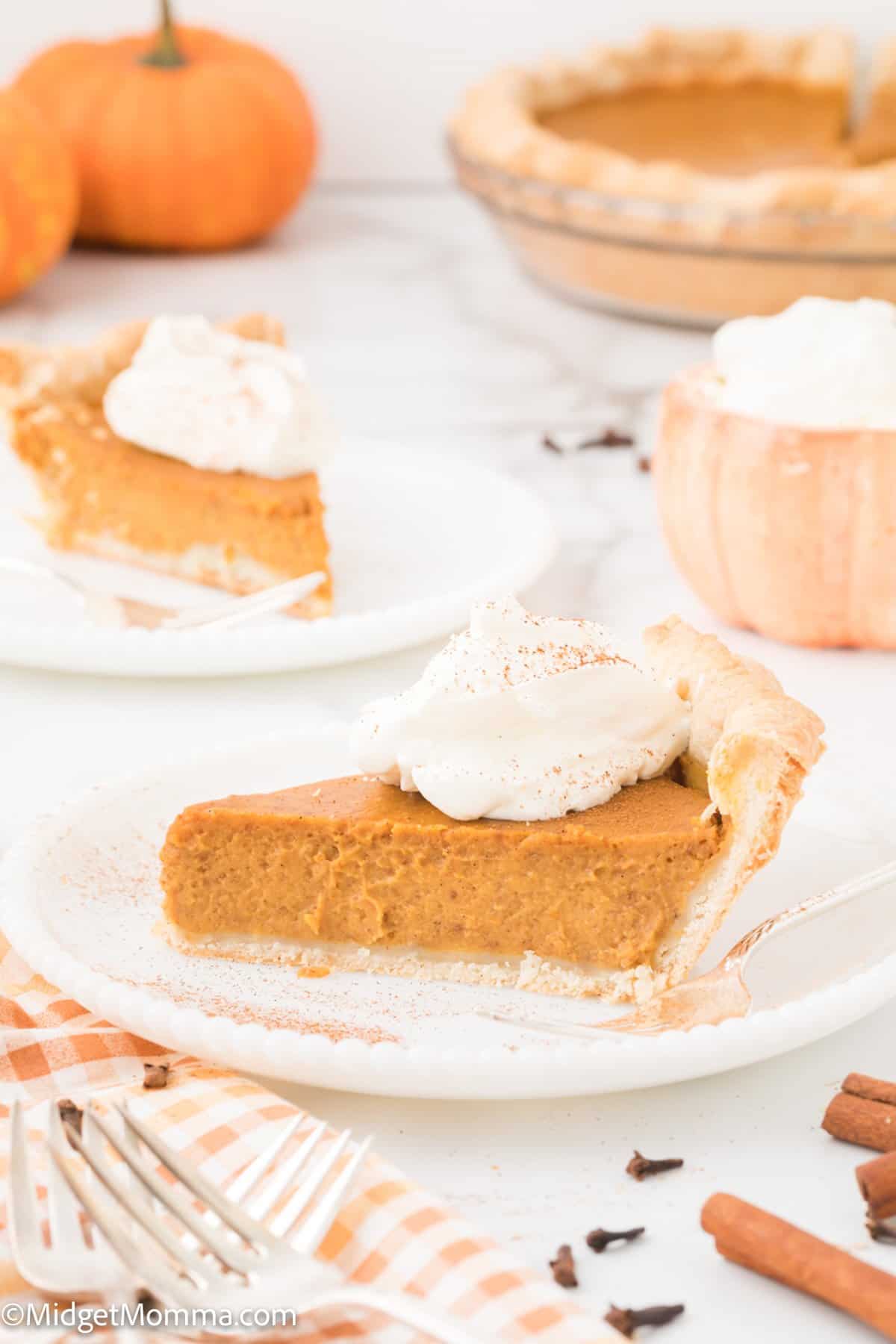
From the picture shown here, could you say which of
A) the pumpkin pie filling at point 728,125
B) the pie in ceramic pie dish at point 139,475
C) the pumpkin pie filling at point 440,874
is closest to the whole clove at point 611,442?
the pie in ceramic pie dish at point 139,475

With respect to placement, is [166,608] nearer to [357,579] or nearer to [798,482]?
[357,579]

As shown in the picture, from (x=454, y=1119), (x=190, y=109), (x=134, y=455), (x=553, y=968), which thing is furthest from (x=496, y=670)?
(x=190, y=109)

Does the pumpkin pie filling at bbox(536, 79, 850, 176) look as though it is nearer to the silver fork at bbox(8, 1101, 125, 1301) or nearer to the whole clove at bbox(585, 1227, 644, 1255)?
the whole clove at bbox(585, 1227, 644, 1255)

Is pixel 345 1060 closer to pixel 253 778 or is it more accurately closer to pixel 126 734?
pixel 253 778

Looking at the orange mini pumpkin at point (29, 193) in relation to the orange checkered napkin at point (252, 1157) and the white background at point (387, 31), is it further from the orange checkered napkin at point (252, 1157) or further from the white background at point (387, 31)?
the orange checkered napkin at point (252, 1157)

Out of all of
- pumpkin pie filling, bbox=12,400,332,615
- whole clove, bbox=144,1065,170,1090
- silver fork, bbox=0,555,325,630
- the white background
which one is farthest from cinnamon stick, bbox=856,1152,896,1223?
the white background

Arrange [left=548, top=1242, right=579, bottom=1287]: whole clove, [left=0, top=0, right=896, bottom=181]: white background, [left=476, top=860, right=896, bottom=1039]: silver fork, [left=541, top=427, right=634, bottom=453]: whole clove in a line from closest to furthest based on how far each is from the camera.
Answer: [left=548, top=1242, right=579, bottom=1287]: whole clove
[left=476, top=860, right=896, bottom=1039]: silver fork
[left=541, top=427, right=634, bottom=453]: whole clove
[left=0, top=0, right=896, bottom=181]: white background

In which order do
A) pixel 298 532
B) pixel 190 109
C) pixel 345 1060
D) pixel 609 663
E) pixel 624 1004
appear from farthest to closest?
1. pixel 190 109
2. pixel 298 532
3. pixel 609 663
4. pixel 624 1004
5. pixel 345 1060
